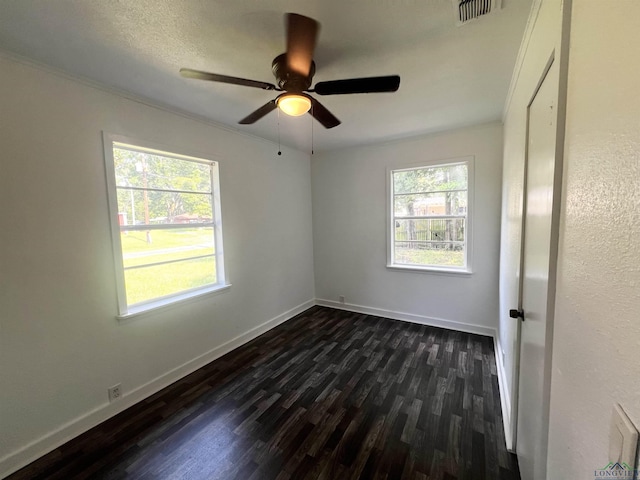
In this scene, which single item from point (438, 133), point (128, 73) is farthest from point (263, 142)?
point (438, 133)

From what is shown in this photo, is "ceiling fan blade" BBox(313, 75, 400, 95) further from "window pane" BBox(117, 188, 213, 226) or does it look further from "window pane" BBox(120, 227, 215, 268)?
"window pane" BBox(120, 227, 215, 268)

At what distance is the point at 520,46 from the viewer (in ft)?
5.32

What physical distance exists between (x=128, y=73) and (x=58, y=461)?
2.68 meters

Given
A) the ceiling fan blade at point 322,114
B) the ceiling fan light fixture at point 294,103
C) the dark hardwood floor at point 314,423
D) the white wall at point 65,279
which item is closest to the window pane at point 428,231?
the dark hardwood floor at point 314,423

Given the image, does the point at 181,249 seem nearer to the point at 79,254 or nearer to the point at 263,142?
the point at 79,254

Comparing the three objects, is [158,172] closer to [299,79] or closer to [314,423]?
[299,79]

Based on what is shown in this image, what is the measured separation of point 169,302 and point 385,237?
112 inches

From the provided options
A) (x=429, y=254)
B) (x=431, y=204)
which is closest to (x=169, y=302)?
(x=429, y=254)

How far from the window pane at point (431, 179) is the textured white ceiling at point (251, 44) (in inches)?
42.4

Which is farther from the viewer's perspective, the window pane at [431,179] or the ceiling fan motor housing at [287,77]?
the window pane at [431,179]

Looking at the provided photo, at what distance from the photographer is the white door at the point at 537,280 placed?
0.98 metres

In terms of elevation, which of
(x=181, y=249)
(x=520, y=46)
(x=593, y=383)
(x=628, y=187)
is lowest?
(x=593, y=383)

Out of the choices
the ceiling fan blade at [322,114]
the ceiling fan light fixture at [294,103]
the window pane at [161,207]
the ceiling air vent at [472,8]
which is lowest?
the window pane at [161,207]

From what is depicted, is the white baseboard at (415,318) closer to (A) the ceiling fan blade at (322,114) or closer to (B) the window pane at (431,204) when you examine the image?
(B) the window pane at (431,204)
